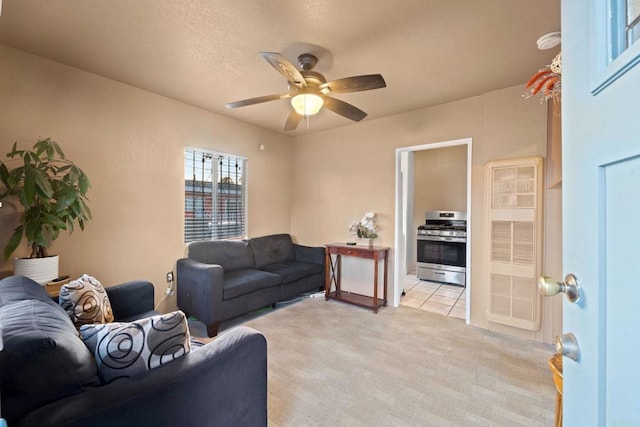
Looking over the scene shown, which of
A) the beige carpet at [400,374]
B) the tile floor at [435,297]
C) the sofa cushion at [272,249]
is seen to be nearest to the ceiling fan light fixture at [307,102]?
the beige carpet at [400,374]

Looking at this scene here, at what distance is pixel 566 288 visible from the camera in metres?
0.66

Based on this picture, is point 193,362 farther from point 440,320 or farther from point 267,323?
point 440,320

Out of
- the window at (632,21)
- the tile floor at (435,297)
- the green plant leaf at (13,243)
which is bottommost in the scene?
the tile floor at (435,297)

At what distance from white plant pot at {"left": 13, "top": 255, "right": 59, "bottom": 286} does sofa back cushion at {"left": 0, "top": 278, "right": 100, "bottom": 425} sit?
128 centimetres

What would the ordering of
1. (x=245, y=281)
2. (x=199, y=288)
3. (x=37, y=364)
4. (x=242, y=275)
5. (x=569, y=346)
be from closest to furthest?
1. (x=569, y=346)
2. (x=37, y=364)
3. (x=199, y=288)
4. (x=245, y=281)
5. (x=242, y=275)

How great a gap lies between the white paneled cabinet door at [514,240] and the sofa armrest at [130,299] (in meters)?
3.38

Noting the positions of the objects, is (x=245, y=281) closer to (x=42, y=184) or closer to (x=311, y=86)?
(x=42, y=184)

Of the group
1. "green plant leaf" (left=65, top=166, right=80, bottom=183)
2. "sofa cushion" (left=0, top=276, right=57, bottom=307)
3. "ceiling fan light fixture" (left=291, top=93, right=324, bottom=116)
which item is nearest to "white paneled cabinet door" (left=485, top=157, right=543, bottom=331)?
"ceiling fan light fixture" (left=291, top=93, right=324, bottom=116)

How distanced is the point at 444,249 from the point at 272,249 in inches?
117

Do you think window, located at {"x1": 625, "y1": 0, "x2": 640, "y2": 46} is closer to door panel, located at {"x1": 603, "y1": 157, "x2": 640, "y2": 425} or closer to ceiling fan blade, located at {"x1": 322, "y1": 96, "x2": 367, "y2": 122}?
door panel, located at {"x1": 603, "y1": 157, "x2": 640, "y2": 425}

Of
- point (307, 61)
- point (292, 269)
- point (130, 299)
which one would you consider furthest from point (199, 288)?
point (307, 61)

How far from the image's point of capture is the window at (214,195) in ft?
11.5

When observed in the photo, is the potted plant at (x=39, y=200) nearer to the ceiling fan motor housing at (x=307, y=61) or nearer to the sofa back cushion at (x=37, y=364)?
the sofa back cushion at (x=37, y=364)

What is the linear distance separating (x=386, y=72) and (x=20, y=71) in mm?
3143
